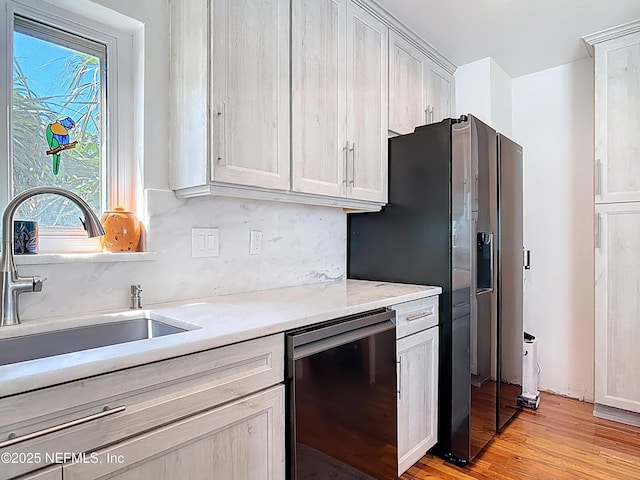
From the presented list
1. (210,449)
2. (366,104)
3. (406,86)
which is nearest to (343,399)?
(210,449)

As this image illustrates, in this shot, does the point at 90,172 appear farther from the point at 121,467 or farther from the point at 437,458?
the point at 437,458

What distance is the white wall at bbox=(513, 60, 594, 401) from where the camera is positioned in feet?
9.18

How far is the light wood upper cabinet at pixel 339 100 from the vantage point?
1750 millimetres

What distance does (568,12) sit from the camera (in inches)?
86.9

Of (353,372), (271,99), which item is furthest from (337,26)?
(353,372)

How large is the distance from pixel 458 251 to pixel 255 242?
3.35 ft

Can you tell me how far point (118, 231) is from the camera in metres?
1.44

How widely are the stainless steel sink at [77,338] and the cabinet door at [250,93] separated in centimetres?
58

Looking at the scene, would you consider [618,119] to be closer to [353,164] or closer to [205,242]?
[353,164]

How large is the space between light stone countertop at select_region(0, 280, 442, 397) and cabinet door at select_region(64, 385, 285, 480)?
183 millimetres

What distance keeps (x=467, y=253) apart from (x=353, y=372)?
3.03 feet

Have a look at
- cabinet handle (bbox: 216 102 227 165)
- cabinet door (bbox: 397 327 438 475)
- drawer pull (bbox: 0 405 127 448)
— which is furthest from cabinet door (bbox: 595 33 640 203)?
drawer pull (bbox: 0 405 127 448)

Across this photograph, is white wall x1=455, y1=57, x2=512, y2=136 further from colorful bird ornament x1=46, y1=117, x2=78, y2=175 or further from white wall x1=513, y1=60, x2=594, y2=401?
colorful bird ornament x1=46, y1=117, x2=78, y2=175

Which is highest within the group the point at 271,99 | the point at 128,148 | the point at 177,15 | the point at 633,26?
the point at 633,26
